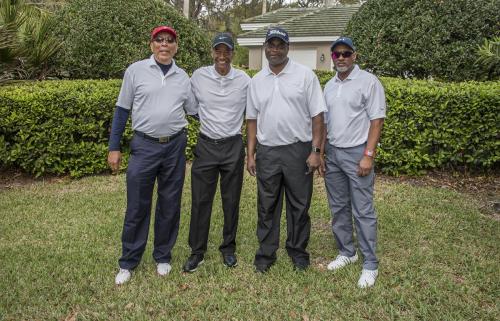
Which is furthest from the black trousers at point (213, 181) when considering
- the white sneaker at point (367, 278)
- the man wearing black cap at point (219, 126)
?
the white sneaker at point (367, 278)

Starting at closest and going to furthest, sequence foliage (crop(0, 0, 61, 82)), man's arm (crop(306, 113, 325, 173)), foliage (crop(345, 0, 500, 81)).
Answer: man's arm (crop(306, 113, 325, 173)) < foliage (crop(0, 0, 61, 82)) < foliage (crop(345, 0, 500, 81))

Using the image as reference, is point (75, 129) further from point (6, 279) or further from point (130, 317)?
point (130, 317)

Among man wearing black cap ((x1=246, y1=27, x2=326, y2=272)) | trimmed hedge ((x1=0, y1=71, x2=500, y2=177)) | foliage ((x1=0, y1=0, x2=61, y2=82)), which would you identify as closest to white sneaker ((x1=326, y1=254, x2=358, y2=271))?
man wearing black cap ((x1=246, y1=27, x2=326, y2=272))

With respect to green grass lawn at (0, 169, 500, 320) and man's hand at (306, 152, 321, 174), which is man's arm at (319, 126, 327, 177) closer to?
man's hand at (306, 152, 321, 174)

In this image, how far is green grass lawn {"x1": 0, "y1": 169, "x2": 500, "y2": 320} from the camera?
3852mm

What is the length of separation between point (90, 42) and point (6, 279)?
5.51m

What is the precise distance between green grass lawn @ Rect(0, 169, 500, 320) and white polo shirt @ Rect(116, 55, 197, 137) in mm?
1354

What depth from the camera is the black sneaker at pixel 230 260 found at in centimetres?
466

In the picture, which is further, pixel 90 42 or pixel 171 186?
pixel 90 42

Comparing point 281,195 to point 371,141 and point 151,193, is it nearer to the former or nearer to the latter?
point 371,141

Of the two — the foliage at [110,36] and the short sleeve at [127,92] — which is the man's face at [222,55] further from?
the foliage at [110,36]

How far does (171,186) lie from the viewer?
14.4 feet

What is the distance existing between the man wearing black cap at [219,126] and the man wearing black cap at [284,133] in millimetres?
138

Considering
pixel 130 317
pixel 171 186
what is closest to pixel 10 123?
pixel 171 186
